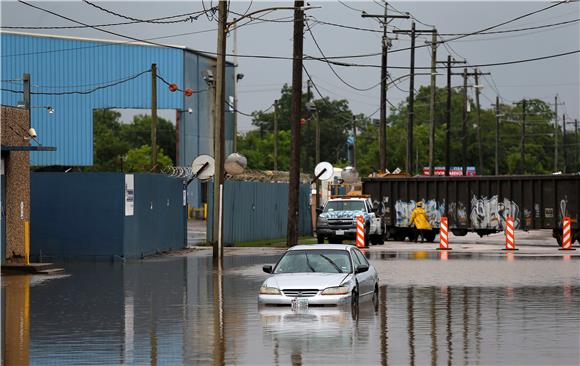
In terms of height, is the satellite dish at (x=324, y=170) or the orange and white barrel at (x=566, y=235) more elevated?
the satellite dish at (x=324, y=170)

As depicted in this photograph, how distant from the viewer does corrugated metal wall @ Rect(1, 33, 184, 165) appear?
7412 cm

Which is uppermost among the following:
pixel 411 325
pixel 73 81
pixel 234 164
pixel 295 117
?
pixel 73 81

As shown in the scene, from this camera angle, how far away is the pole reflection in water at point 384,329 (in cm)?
1557

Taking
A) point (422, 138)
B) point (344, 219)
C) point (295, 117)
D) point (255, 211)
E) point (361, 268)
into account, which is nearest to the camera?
point (361, 268)

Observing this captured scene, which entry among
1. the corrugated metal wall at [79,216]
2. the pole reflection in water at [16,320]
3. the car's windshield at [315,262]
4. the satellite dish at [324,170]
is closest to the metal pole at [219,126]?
the corrugated metal wall at [79,216]

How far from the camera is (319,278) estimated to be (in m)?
21.7

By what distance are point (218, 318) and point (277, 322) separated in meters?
1.68

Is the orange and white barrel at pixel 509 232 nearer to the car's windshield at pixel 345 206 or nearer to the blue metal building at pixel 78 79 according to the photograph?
the car's windshield at pixel 345 206

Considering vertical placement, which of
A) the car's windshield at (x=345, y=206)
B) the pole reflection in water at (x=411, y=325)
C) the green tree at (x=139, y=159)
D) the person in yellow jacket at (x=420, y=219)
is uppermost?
the green tree at (x=139, y=159)

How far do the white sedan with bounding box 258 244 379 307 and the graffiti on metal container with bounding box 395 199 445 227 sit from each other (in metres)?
32.0

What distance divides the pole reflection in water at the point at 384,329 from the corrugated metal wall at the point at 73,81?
163 feet

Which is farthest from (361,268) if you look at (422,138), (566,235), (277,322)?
(422,138)

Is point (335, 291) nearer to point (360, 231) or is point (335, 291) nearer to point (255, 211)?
point (360, 231)

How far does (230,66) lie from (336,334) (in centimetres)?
6975
